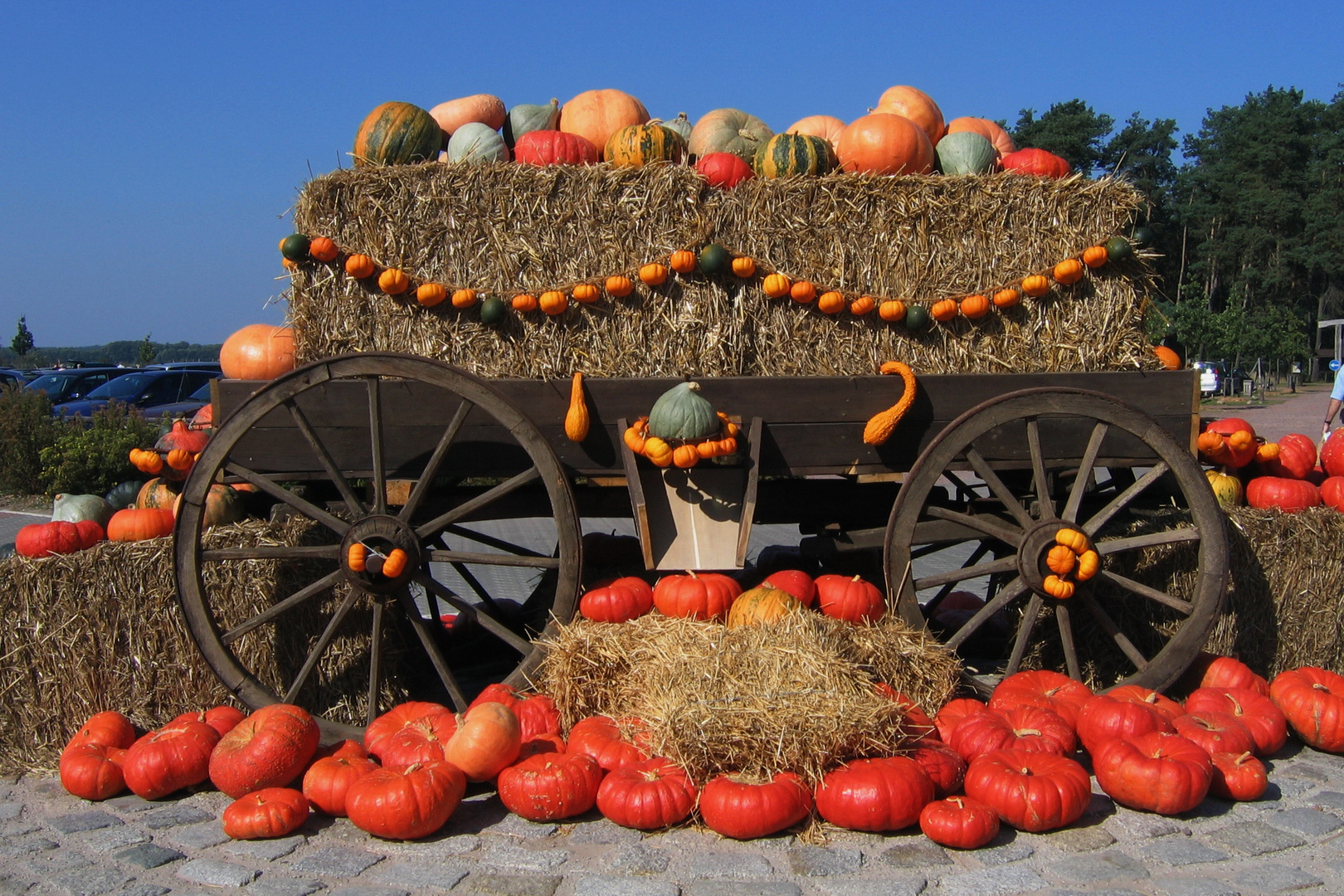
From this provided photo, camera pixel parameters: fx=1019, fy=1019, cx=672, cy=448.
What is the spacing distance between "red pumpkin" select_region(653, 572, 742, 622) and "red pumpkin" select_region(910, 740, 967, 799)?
97cm

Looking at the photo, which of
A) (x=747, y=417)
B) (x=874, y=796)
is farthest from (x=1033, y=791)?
(x=747, y=417)

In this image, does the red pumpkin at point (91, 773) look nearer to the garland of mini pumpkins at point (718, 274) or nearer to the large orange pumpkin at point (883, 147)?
the garland of mini pumpkins at point (718, 274)

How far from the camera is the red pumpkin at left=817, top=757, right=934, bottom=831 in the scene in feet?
10.8

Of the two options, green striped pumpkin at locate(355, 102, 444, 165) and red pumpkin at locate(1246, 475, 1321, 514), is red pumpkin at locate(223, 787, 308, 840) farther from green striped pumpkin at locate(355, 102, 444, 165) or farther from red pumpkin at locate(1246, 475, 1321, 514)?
red pumpkin at locate(1246, 475, 1321, 514)

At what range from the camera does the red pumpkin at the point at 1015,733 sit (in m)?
3.68

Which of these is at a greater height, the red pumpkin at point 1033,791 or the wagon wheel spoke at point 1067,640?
the wagon wheel spoke at point 1067,640

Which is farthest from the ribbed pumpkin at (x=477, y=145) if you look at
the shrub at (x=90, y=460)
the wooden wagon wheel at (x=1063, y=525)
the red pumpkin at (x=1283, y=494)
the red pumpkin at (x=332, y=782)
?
the shrub at (x=90, y=460)

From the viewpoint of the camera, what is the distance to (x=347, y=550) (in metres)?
4.04

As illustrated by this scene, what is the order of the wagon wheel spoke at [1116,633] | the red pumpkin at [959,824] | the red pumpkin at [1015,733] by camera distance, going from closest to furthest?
the red pumpkin at [959,824], the red pumpkin at [1015,733], the wagon wheel spoke at [1116,633]

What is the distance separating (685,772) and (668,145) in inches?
107

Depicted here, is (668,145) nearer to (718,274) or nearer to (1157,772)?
(718,274)

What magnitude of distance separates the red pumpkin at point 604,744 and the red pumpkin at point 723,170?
7.64ft

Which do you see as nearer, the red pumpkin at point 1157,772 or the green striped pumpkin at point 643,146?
the red pumpkin at point 1157,772

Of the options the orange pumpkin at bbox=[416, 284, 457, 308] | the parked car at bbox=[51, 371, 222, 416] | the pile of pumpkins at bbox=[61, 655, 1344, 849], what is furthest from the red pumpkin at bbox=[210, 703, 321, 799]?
the parked car at bbox=[51, 371, 222, 416]
